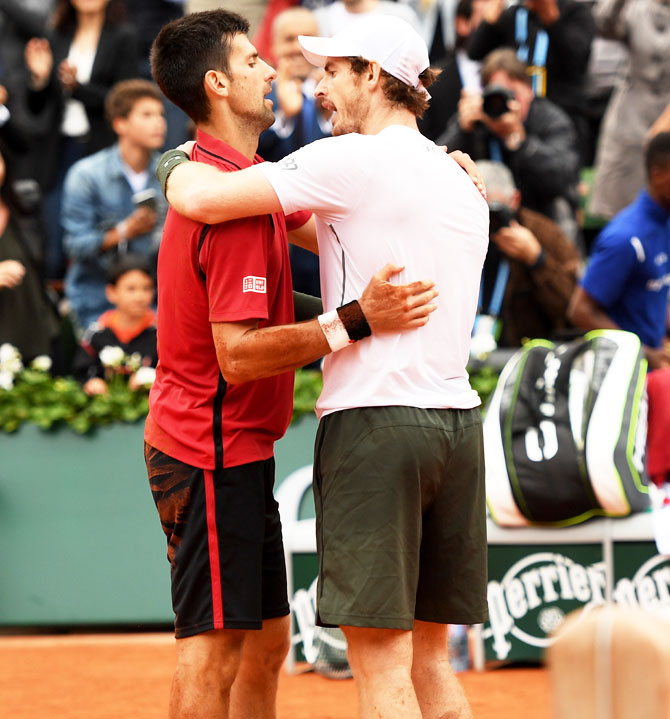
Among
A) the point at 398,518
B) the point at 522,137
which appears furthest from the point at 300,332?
the point at 522,137

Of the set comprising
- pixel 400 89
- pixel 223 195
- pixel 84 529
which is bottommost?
pixel 84 529

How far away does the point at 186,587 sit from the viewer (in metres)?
3.50

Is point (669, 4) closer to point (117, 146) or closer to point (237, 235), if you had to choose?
point (117, 146)

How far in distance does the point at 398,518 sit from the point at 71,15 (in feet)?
21.6

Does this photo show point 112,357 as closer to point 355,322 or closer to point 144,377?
point 144,377

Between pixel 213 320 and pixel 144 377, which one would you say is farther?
pixel 144 377

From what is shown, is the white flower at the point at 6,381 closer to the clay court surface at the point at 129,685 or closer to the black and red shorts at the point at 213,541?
the clay court surface at the point at 129,685

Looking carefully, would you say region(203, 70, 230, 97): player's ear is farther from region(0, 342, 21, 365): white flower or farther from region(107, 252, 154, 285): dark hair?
region(107, 252, 154, 285): dark hair

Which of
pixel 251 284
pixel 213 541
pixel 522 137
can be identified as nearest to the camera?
pixel 251 284

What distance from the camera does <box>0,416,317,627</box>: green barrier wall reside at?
6574 millimetres

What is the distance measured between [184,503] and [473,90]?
5136 mm

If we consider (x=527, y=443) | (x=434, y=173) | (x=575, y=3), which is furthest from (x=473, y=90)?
(x=434, y=173)

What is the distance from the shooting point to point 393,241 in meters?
3.32

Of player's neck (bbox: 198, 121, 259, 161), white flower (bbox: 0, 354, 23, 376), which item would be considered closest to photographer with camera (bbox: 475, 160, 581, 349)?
white flower (bbox: 0, 354, 23, 376)
